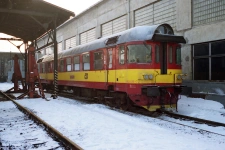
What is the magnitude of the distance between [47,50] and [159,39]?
103 feet

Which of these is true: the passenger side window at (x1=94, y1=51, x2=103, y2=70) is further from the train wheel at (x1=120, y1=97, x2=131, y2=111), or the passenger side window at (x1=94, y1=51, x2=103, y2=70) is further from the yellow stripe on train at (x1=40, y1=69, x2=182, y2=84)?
the train wheel at (x1=120, y1=97, x2=131, y2=111)

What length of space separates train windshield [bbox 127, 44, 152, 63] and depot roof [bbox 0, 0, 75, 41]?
670 centimetres

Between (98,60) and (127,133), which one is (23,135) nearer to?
(127,133)

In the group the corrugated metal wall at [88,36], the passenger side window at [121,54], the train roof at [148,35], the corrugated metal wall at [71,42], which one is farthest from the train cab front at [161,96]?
the corrugated metal wall at [71,42]

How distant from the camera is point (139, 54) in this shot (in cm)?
941

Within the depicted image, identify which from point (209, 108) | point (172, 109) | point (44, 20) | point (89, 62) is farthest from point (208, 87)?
point (44, 20)

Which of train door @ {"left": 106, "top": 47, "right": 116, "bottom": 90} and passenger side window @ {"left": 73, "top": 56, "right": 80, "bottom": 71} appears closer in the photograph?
train door @ {"left": 106, "top": 47, "right": 116, "bottom": 90}

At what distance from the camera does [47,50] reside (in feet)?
126

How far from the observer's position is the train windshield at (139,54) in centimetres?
938

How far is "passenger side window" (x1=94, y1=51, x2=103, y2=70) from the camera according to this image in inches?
456

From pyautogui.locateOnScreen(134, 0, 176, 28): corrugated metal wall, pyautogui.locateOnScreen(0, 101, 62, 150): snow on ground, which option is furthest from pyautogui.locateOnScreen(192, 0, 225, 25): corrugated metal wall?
pyautogui.locateOnScreen(0, 101, 62, 150): snow on ground

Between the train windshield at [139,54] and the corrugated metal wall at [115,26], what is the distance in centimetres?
1040

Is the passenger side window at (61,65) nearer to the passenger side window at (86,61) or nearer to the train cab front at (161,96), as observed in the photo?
the passenger side window at (86,61)

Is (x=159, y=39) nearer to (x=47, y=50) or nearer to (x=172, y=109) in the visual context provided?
(x=172, y=109)
